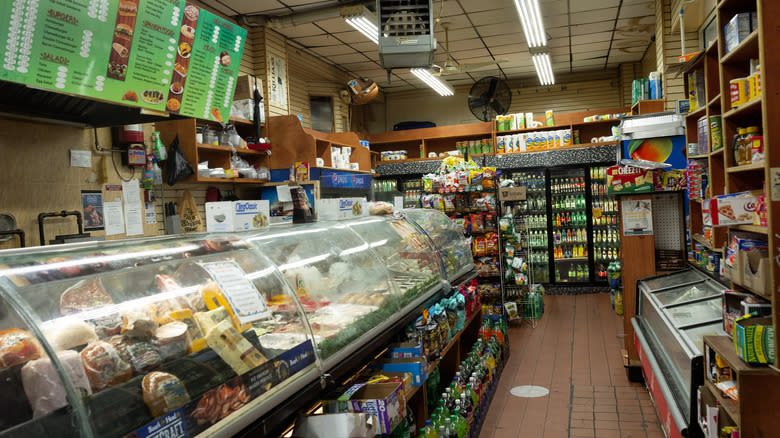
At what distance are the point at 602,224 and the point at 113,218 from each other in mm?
8410

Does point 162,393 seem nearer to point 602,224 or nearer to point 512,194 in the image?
point 512,194

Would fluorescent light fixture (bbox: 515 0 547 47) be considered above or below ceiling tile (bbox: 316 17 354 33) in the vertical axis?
below

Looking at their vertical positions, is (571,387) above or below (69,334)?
below

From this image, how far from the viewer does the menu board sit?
3066 millimetres

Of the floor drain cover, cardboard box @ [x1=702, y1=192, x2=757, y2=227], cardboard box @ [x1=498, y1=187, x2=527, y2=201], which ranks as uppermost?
cardboard box @ [x1=498, y1=187, x2=527, y2=201]

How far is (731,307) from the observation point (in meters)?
2.81

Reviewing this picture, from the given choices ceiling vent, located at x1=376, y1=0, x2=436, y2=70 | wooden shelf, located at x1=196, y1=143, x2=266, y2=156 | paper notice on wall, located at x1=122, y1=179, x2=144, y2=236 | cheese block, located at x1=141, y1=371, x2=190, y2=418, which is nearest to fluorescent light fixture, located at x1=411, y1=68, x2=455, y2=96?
wooden shelf, located at x1=196, y1=143, x2=266, y2=156

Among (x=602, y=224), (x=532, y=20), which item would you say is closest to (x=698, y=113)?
(x=532, y=20)

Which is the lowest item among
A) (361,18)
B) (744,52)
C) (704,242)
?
(704,242)

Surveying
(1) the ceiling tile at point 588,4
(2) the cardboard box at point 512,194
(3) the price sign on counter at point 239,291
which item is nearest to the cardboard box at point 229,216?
(3) the price sign on counter at point 239,291

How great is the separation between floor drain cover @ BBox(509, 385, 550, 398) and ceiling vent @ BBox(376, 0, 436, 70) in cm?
332

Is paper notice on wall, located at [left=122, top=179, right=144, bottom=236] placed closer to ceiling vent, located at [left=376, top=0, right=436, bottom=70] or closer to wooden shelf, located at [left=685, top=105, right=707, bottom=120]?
ceiling vent, located at [left=376, top=0, right=436, bottom=70]

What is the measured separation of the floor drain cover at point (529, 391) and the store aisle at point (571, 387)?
0.07m

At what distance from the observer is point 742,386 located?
232 cm
